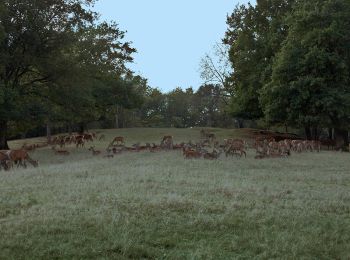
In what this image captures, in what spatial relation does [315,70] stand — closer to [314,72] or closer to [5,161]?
[314,72]

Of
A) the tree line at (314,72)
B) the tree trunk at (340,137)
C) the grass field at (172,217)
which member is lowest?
the grass field at (172,217)

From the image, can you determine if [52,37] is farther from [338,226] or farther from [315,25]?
[338,226]

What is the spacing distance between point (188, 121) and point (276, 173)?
75.1 metres

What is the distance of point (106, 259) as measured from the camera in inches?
257

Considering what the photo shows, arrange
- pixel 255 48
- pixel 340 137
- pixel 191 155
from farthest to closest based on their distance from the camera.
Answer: pixel 255 48 → pixel 340 137 → pixel 191 155

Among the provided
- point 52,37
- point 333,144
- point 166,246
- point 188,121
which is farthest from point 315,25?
point 188,121

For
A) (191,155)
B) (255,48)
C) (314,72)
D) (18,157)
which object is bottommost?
(191,155)

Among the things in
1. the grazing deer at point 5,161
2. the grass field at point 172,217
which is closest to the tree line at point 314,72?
the grass field at point 172,217

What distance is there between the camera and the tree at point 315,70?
30906 millimetres

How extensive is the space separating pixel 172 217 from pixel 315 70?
25.7 m

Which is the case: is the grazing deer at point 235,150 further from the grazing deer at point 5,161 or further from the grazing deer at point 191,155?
the grazing deer at point 5,161

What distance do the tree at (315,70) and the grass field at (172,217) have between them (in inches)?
671

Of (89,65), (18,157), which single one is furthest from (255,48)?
(18,157)

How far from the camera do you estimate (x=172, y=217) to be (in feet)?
27.8
